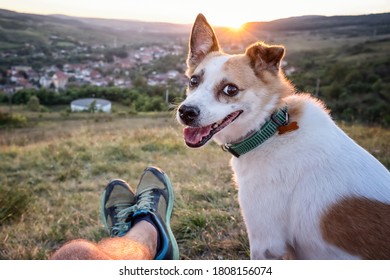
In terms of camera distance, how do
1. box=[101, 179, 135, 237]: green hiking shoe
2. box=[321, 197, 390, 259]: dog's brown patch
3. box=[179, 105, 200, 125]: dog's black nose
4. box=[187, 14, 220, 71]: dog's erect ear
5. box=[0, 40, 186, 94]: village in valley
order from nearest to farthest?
box=[321, 197, 390, 259]: dog's brown patch < box=[179, 105, 200, 125]: dog's black nose < box=[187, 14, 220, 71]: dog's erect ear < box=[101, 179, 135, 237]: green hiking shoe < box=[0, 40, 186, 94]: village in valley

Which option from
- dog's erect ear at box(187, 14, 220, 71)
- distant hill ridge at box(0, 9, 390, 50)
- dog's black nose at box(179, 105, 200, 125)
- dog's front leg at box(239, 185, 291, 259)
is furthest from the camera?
distant hill ridge at box(0, 9, 390, 50)

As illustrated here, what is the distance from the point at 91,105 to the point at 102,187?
25.6 ft

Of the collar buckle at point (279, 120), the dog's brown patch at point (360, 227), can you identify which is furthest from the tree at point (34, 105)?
the dog's brown patch at point (360, 227)

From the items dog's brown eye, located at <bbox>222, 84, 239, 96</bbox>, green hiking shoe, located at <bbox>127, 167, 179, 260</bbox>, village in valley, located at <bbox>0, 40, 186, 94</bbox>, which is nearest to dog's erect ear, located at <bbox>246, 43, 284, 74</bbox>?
dog's brown eye, located at <bbox>222, 84, 239, 96</bbox>

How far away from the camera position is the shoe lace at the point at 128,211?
6.82 feet

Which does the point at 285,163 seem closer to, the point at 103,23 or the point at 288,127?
the point at 288,127

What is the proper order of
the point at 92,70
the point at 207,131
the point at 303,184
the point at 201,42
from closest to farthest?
the point at 303,184 → the point at 207,131 → the point at 201,42 → the point at 92,70

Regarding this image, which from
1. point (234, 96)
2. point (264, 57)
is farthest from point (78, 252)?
point (264, 57)

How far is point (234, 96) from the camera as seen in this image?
171 cm

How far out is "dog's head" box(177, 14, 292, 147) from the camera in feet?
5.51

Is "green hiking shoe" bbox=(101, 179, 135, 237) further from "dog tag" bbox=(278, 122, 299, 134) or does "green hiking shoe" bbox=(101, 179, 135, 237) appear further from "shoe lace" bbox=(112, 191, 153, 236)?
"dog tag" bbox=(278, 122, 299, 134)

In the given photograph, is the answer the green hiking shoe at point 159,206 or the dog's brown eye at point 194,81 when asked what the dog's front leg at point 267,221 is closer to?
the green hiking shoe at point 159,206

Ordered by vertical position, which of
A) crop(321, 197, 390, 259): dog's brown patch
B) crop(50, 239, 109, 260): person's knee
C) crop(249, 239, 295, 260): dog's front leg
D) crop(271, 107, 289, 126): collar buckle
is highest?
crop(271, 107, 289, 126): collar buckle

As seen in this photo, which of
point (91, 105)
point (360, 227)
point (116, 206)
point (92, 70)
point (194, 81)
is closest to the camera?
point (360, 227)
